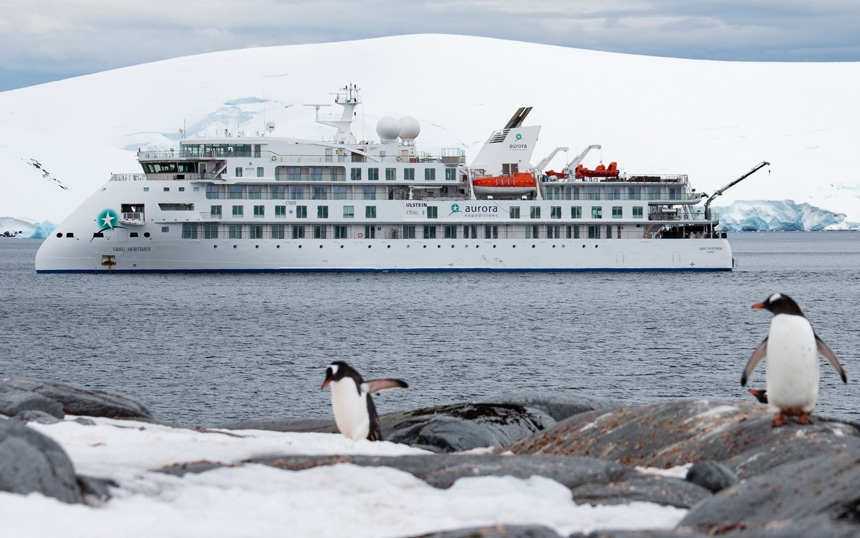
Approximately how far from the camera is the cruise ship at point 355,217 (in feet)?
180

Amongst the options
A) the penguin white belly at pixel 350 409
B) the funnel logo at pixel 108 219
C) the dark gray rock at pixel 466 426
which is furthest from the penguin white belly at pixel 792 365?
the funnel logo at pixel 108 219

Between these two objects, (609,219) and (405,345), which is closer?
(405,345)

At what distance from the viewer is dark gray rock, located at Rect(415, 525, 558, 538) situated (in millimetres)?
5398

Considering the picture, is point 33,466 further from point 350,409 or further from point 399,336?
point 399,336

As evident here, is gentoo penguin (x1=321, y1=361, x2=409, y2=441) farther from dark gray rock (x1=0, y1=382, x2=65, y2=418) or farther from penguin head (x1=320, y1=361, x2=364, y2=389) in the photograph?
dark gray rock (x1=0, y1=382, x2=65, y2=418)

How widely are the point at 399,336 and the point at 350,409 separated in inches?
830

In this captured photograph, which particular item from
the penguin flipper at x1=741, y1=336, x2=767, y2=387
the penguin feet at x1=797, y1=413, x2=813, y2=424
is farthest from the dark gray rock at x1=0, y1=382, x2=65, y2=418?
the penguin feet at x1=797, y1=413, x2=813, y2=424

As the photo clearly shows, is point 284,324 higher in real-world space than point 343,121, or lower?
lower

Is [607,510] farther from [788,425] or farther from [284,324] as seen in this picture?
[284,324]

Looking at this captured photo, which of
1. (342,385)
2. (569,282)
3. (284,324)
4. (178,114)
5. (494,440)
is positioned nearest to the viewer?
(342,385)

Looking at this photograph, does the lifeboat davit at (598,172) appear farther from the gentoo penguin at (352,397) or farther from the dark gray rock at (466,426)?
the gentoo penguin at (352,397)

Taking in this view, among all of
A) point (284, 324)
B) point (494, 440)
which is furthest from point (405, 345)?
point (494, 440)

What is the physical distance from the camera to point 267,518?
257 inches

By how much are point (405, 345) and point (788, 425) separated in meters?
21.2
